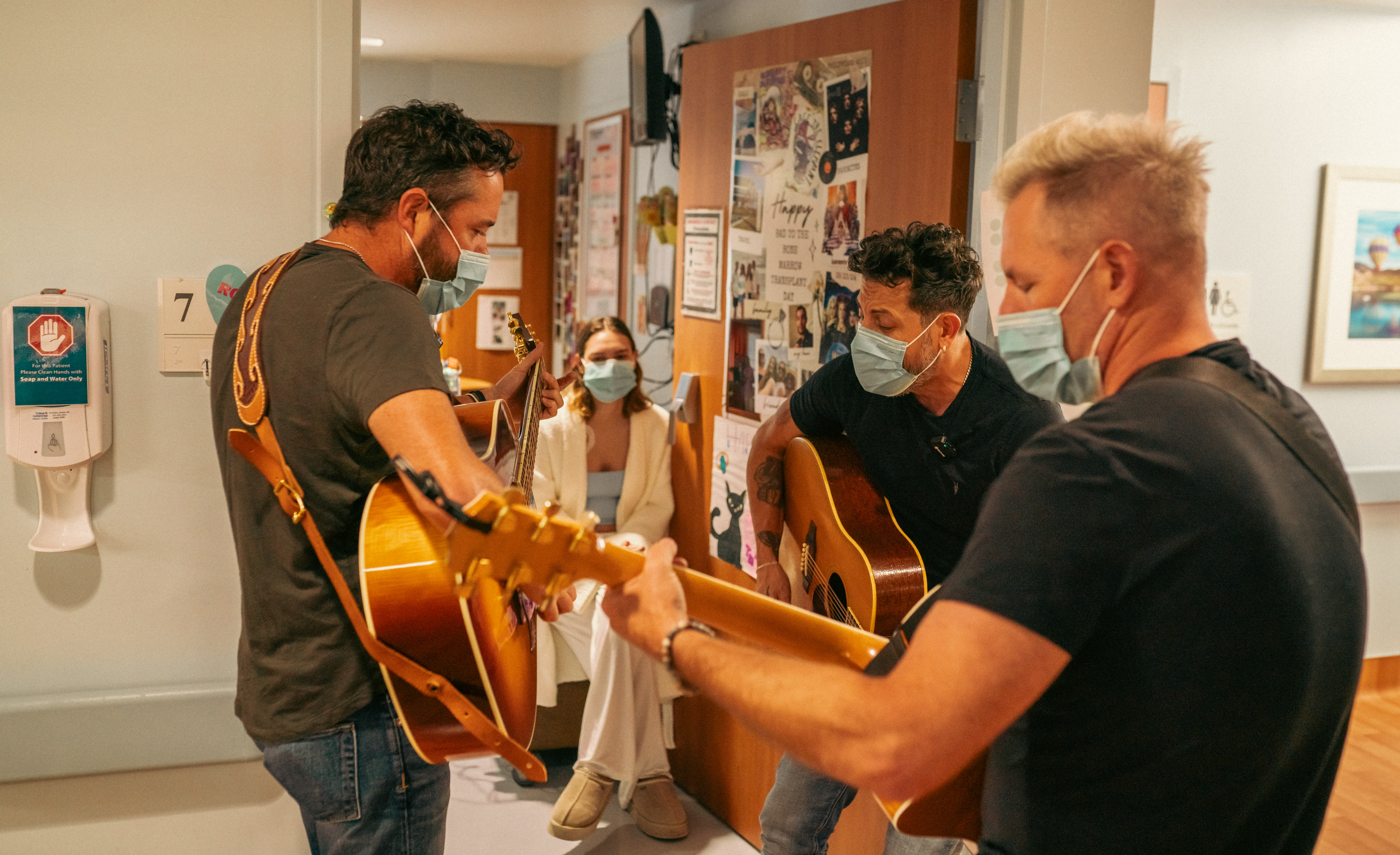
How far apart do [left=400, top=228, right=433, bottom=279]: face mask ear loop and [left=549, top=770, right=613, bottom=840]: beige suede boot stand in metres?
1.89

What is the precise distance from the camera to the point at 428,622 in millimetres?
1356

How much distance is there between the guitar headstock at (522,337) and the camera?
81.0 inches

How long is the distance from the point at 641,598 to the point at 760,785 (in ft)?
6.95

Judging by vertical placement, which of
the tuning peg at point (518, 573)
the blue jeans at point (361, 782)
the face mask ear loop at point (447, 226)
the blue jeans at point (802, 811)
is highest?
the face mask ear loop at point (447, 226)

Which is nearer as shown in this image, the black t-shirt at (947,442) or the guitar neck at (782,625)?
the guitar neck at (782,625)

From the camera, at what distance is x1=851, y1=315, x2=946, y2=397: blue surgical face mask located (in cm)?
204

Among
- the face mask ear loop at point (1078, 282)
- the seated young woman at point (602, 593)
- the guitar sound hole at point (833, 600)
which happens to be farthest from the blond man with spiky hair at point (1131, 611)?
the seated young woman at point (602, 593)

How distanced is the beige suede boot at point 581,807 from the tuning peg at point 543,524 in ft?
7.30

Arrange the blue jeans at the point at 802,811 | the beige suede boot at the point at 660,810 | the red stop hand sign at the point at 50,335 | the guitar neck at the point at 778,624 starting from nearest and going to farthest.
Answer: the guitar neck at the point at 778,624 < the red stop hand sign at the point at 50,335 < the blue jeans at the point at 802,811 < the beige suede boot at the point at 660,810

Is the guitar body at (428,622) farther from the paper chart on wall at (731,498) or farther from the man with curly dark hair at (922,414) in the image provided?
the paper chart on wall at (731,498)

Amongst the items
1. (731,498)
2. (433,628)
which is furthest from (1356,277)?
(433,628)

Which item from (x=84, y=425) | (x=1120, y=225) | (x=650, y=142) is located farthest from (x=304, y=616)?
(x=650, y=142)

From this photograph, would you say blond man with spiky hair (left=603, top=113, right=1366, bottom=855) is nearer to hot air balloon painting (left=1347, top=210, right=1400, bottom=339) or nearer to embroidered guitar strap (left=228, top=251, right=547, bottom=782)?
embroidered guitar strap (left=228, top=251, right=547, bottom=782)

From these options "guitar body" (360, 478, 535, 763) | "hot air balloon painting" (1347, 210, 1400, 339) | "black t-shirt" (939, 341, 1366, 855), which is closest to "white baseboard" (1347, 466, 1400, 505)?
"hot air balloon painting" (1347, 210, 1400, 339)
